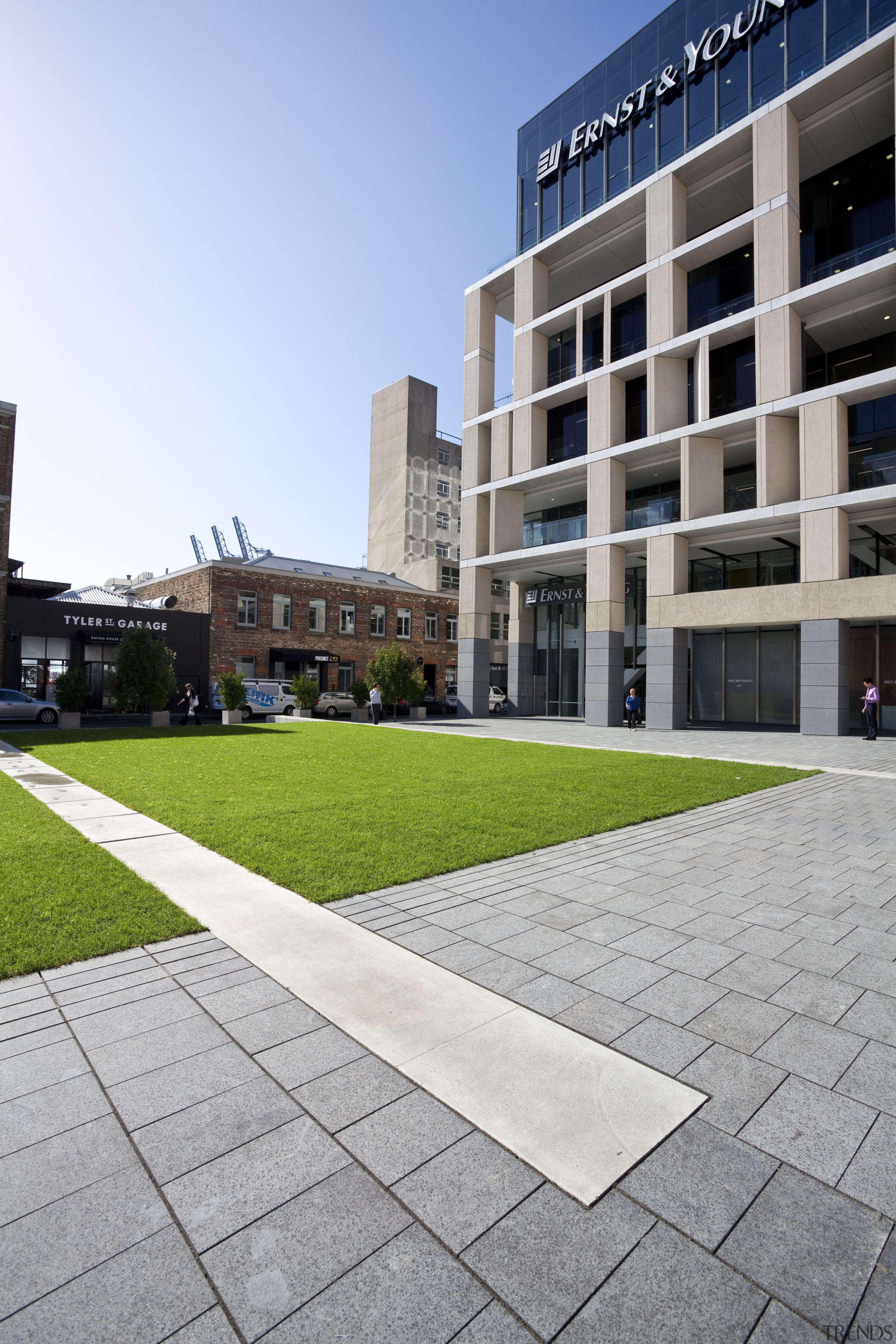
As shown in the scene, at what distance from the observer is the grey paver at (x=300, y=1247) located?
204 cm

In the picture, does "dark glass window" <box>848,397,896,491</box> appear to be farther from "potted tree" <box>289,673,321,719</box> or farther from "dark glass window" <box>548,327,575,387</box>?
"potted tree" <box>289,673,321,719</box>

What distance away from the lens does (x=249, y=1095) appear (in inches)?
119

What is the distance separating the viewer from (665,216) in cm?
2917

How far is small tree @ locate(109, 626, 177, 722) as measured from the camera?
27438 millimetres

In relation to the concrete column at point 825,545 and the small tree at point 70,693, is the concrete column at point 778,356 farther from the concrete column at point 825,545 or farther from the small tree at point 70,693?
the small tree at point 70,693

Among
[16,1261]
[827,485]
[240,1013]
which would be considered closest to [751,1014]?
[240,1013]

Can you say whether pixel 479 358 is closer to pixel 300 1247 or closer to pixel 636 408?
Answer: pixel 636 408

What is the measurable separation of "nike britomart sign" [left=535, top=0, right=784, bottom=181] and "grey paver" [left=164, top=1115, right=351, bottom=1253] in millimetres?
38970

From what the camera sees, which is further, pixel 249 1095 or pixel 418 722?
pixel 418 722

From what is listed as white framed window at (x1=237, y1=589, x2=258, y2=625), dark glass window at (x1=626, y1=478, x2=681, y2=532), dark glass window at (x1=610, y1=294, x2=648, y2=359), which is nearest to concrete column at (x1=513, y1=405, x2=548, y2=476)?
dark glass window at (x1=610, y1=294, x2=648, y2=359)

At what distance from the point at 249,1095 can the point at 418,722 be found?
1095 inches

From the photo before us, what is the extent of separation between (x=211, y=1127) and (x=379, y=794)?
7.72 m

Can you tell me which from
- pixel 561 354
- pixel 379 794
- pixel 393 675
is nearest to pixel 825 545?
pixel 393 675

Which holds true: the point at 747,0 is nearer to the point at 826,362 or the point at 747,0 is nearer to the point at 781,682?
the point at 826,362
